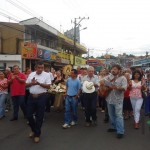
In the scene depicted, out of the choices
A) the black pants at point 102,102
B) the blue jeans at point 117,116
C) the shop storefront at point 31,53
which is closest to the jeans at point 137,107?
the blue jeans at point 117,116

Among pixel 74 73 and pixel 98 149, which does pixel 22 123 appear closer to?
pixel 74 73

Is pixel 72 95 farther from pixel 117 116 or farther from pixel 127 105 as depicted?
pixel 127 105

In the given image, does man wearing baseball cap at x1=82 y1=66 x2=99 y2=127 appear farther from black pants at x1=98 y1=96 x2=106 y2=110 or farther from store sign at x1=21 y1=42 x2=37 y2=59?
store sign at x1=21 y1=42 x2=37 y2=59

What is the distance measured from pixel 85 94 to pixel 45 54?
76.4ft

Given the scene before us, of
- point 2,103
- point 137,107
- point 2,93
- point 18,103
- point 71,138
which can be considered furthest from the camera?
point 2,93

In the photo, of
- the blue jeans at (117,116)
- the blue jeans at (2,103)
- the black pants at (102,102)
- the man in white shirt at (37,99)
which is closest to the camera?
the man in white shirt at (37,99)

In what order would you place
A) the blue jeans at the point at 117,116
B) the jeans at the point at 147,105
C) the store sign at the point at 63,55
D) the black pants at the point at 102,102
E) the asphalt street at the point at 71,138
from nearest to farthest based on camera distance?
the asphalt street at the point at 71,138
the blue jeans at the point at 117,116
the jeans at the point at 147,105
the black pants at the point at 102,102
the store sign at the point at 63,55

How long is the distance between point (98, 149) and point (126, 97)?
432cm

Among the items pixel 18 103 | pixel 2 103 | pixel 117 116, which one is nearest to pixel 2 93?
pixel 2 103

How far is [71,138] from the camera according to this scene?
7.54m

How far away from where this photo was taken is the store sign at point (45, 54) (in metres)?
30.1

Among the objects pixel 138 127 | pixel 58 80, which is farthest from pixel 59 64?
pixel 138 127

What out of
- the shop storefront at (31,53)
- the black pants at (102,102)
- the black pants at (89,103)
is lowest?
the black pants at (102,102)

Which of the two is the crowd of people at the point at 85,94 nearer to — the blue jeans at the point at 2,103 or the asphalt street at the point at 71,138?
the blue jeans at the point at 2,103
